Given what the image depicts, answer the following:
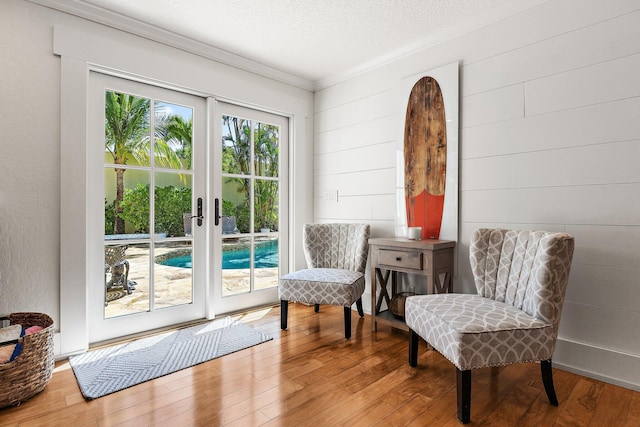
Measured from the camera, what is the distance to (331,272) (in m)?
2.76

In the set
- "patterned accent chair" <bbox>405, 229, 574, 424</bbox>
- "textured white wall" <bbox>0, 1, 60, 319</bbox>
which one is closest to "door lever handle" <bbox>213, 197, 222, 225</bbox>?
"textured white wall" <bbox>0, 1, 60, 319</bbox>

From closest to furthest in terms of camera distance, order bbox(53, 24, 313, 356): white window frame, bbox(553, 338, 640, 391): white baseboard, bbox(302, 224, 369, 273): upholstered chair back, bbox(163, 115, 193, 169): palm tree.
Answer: bbox(553, 338, 640, 391): white baseboard → bbox(53, 24, 313, 356): white window frame → bbox(163, 115, 193, 169): palm tree → bbox(302, 224, 369, 273): upholstered chair back

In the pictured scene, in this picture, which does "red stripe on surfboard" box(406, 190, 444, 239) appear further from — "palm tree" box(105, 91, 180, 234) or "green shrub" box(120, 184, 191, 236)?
"palm tree" box(105, 91, 180, 234)

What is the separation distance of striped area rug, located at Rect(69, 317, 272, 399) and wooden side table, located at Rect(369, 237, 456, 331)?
3.21 ft

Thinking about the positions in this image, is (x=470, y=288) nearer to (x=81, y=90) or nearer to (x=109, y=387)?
(x=109, y=387)

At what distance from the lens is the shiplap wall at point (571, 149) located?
1818 mm

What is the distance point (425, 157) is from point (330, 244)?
114 centimetres

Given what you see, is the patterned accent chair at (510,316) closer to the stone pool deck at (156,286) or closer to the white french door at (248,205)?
the white french door at (248,205)

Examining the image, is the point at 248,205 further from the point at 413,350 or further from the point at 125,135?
the point at 413,350

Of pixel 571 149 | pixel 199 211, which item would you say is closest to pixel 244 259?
pixel 199 211

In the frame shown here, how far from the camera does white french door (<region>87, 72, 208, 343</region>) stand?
7.91 feet

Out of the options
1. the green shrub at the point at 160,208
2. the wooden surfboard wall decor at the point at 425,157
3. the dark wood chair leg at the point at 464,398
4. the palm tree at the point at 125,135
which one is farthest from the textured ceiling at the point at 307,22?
the dark wood chair leg at the point at 464,398

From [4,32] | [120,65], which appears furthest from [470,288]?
[4,32]

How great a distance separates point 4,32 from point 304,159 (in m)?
2.43
